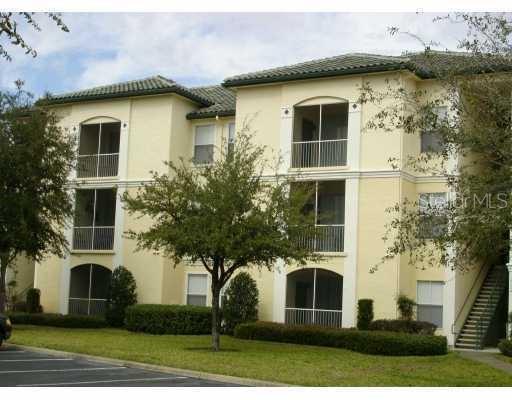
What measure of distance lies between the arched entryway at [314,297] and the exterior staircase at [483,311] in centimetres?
447

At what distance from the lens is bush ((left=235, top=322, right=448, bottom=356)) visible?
23875mm

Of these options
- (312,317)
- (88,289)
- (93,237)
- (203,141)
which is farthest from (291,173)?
(88,289)

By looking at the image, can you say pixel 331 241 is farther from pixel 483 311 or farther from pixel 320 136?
pixel 483 311

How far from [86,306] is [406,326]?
14719mm

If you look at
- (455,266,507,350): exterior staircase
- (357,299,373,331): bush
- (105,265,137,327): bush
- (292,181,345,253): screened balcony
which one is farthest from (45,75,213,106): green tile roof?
(455,266,507,350): exterior staircase

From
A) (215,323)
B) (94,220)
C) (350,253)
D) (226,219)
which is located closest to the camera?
(226,219)

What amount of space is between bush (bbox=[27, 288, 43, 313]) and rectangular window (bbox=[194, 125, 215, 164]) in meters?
9.04

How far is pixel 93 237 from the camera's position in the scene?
3453 centimetres

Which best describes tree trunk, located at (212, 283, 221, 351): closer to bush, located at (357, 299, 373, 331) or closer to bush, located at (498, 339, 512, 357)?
bush, located at (357, 299, 373, 331)

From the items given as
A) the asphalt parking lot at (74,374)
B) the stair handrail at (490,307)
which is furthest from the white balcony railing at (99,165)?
the stair handrail at (490,307)

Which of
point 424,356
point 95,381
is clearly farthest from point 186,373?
point 424,356

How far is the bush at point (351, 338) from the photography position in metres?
23.9

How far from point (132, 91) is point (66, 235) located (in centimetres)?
692

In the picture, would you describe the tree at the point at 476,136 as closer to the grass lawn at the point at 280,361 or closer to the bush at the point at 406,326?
the grass lawn at the point at 280,361
